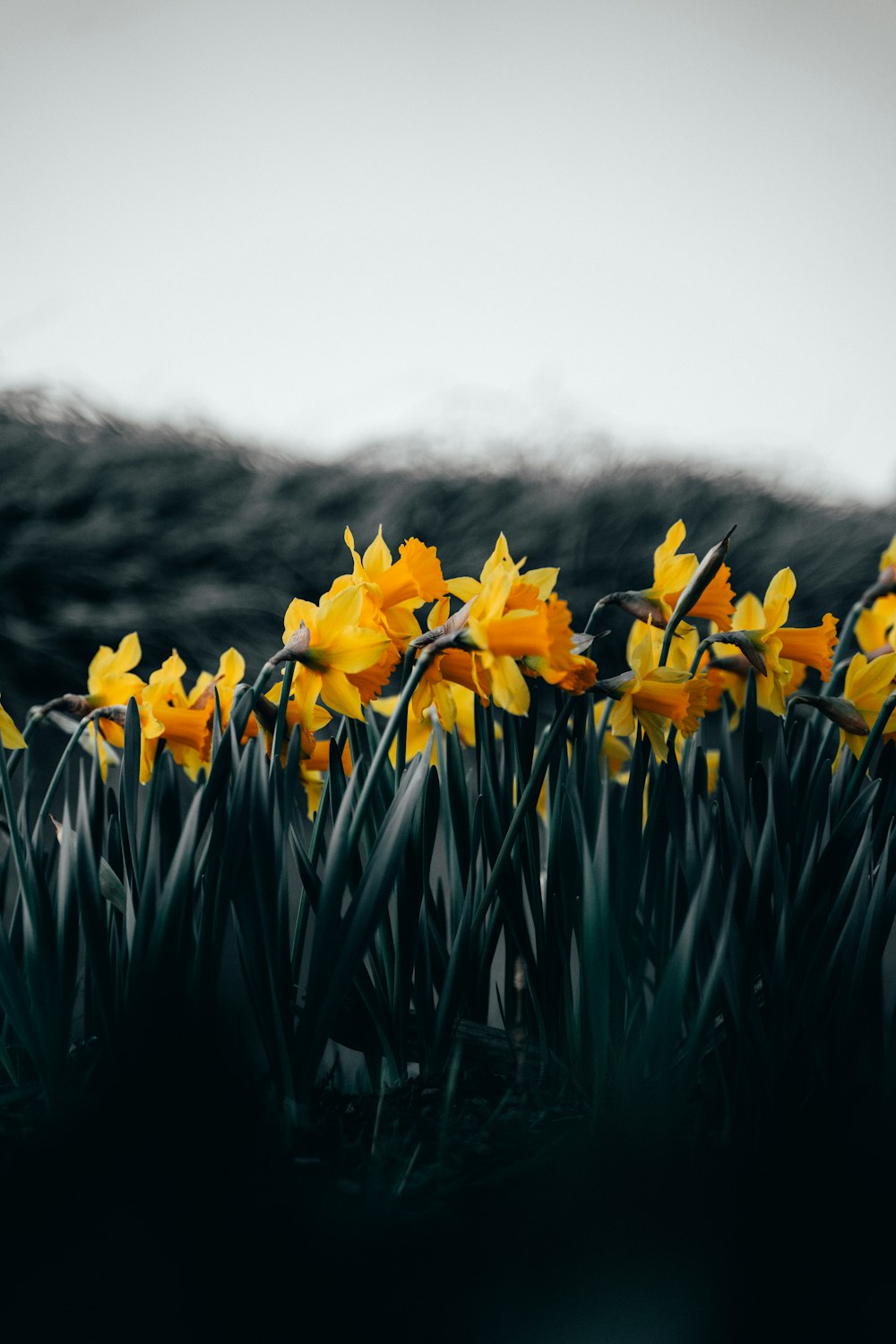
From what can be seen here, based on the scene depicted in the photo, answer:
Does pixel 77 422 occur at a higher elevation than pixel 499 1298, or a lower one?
higher

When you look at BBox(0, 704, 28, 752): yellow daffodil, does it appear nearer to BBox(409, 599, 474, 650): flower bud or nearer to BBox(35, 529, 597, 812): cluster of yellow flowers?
BBox(35, 529, 597, 812): cluster of yellow flowers

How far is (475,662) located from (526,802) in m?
0.07

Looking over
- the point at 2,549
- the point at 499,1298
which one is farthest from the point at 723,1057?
the point at 2,549

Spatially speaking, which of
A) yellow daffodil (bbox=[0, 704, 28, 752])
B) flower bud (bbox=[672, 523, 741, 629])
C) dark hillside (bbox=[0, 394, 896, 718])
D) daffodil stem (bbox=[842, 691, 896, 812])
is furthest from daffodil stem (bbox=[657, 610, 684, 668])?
dark hillside (bbox=[0, 394, 896, 718])

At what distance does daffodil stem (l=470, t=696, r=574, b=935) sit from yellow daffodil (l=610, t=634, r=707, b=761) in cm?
3

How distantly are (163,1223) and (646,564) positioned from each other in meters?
1.28

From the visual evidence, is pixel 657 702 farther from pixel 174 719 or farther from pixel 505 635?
pixel 174 719

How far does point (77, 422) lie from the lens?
1.27 metres

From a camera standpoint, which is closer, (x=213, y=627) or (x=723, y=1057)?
(x=723, y=1057)

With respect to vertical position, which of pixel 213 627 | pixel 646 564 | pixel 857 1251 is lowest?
pixel 857 1251

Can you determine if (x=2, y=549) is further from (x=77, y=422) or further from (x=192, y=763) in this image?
(x=192, y=763)

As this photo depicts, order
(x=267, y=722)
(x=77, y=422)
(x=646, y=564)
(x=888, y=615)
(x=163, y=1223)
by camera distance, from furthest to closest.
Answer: (x=646, y=564)
(x=77, y=422)
(x=888, y=615)
(x=267, y=722)
(x=163, y=1223)

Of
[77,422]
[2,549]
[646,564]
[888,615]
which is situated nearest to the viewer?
[888,615]

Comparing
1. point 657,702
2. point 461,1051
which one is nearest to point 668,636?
point 657,702
